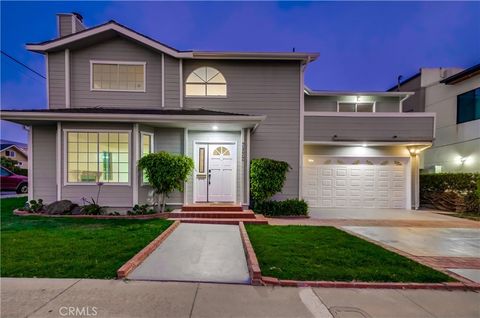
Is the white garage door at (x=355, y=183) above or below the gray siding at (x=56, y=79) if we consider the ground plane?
below

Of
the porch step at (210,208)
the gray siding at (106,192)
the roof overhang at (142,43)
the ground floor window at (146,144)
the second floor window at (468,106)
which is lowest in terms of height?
the porch step at (210,208)

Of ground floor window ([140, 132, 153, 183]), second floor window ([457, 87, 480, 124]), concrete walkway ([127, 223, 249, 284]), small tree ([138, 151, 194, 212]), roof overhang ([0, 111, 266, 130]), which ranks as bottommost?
concrete walkway ([127, 223, 249, 284])

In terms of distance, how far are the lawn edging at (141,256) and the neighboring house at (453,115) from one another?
1362 cm

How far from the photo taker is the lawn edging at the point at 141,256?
3.70 m

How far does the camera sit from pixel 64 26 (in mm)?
9711

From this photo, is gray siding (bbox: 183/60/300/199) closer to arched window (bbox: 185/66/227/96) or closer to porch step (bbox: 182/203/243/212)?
arched window (bbox: 185/66/227/96)

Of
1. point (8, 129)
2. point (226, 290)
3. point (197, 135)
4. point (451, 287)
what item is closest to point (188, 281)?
point (226, 290)

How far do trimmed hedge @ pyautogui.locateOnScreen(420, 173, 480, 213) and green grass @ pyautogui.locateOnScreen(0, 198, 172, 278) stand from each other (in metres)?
11.6

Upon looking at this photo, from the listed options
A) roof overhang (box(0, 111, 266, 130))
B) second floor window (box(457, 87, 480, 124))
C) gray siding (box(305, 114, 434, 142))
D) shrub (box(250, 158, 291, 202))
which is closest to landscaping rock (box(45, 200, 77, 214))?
roof overhang (box(0, 111, 266, 130))

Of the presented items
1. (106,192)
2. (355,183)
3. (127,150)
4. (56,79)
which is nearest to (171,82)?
(127,150)

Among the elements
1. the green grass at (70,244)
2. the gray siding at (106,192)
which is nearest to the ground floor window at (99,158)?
the gray siding at (106,192)

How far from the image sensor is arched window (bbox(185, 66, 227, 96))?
969cm

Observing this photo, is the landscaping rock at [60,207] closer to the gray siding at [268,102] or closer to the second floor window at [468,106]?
the gray siding at [268,102]

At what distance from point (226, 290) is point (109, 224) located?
5.01 metres
